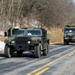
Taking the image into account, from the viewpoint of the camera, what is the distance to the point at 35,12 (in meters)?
58.6

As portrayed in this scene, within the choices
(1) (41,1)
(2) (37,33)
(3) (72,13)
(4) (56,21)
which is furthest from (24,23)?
(2) (37,33)

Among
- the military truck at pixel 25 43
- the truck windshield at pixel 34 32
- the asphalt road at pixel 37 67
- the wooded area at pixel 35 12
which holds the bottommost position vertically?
the asphalt road at pixel 37 67

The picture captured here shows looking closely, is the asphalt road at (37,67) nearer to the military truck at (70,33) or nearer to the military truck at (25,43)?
the military truck at (25,43)

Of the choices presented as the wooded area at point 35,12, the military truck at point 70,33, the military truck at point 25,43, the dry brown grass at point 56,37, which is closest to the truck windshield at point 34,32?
the military truck at point 25,43

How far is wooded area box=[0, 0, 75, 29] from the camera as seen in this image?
1724 inches

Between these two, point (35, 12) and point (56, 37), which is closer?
point (56, 37)

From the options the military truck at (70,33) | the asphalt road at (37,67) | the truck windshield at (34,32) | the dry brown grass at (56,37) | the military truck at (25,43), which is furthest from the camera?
the dry brown grass at (56,37)

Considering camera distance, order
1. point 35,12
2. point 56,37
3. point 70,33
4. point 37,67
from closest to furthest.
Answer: point 37,67, point 70,33, point 56,37, point 35,12

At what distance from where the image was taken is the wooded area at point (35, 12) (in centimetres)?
4380

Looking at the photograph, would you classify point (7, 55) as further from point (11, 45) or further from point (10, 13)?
point (10, 13)

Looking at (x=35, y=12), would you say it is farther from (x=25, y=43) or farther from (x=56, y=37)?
(x=25, y=43)

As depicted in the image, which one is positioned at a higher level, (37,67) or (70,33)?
(70,33)

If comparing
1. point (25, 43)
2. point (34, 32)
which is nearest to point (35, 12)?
point (34, 32)

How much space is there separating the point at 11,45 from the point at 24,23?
3419 centimetres
